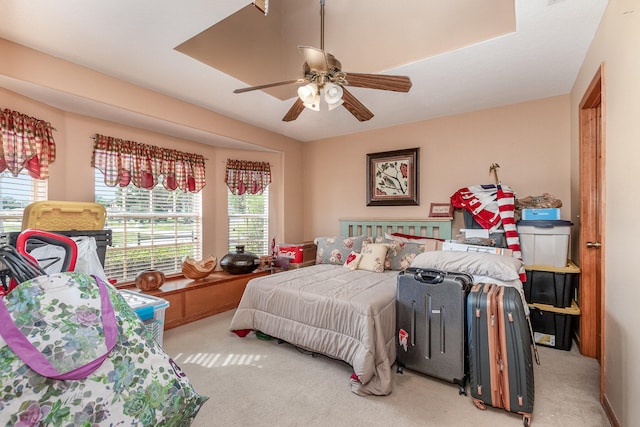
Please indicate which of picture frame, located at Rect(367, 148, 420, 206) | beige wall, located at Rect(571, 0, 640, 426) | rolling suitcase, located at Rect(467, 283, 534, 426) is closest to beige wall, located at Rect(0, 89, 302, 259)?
picture frame, located at Rect(367, 148, 420, 206)

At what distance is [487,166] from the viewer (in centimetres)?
356

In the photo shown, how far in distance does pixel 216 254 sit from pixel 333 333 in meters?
2.66

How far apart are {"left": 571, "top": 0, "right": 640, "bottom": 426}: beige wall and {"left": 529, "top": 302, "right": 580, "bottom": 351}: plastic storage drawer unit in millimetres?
901

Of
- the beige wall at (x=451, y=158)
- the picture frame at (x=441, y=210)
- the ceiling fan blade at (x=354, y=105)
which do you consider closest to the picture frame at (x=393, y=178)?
the beige wall at (x=451, y=158)

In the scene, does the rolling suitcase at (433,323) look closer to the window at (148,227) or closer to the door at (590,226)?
the door at (590,226)

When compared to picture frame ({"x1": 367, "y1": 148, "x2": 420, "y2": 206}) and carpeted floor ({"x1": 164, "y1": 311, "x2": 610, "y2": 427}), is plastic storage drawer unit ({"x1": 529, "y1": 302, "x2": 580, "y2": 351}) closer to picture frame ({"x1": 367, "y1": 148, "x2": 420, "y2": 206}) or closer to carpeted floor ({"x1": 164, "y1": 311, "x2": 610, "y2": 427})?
carpeted floor ({"x1": 164, "y1": 311, "x2": 610, "y2": 427})

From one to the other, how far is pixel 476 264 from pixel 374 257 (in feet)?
4.05

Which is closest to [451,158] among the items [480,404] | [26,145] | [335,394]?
[480,404]

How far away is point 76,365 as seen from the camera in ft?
2.36

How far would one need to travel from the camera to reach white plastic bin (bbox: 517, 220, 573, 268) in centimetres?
271

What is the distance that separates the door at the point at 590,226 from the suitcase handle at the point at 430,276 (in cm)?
136

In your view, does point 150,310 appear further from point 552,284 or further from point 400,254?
point 552,284

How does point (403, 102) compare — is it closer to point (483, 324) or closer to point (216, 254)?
point (483, 324)

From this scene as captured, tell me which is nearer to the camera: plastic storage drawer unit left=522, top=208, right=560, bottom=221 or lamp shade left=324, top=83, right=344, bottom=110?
lamp shade left=324, top=83, right=344, bottom=110
